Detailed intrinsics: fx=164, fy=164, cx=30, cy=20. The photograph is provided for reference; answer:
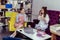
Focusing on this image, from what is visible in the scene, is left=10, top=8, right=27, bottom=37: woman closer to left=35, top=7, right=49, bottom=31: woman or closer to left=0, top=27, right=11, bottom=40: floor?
left=0, top=27, right=11, bottom=40: floor

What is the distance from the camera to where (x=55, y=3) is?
14.2ft

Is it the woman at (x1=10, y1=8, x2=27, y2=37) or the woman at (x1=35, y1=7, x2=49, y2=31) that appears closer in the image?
the woman at (x1=35, y1=7, x2=49, y2=31)

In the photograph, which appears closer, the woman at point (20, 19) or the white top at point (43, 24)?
the white top at point (43, 24)

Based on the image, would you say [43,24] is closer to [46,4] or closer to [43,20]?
[43,20]

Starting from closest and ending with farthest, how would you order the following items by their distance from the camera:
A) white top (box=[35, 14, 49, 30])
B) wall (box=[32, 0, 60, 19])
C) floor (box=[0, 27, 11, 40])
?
1. white top (box=[35, 14, 49, 30])
2. wall (box=[32, 0, 60, 19])
3. floor (box=[0, 27, 11, 40])

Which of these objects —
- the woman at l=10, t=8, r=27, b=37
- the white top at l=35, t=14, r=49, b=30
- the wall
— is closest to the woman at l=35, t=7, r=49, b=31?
the white top at l=35, t=14, r=49, b=30

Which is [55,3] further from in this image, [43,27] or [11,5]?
[11,5]

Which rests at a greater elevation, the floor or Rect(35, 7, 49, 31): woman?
Rect(35, 7, 49, 31): woman

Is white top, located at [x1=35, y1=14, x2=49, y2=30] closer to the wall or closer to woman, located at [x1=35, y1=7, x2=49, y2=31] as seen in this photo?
woman, located at [x1=35, y1=7, x2=49, y2=31]

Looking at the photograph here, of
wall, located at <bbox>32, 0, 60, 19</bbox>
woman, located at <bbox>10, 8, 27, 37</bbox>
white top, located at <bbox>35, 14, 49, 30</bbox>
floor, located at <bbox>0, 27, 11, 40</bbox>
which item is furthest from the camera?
floor, located at <bbox>0, 27, 11, 40</bbox>

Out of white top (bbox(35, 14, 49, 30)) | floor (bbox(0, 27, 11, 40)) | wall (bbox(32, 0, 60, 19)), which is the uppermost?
wall (bbox(32, 0, 60, 19))

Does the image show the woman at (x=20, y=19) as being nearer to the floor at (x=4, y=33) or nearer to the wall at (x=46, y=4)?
the floor at (x=4, y=33)

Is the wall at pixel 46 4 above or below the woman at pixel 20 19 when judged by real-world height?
above

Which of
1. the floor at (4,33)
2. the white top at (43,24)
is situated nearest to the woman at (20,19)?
the floor at (4,33)
